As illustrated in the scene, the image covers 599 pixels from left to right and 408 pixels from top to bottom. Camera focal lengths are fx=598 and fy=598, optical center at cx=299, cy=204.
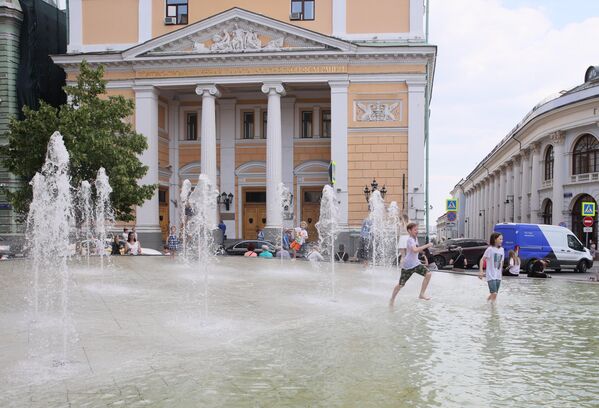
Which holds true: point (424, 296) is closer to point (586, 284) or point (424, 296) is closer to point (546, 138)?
point (586, 284)

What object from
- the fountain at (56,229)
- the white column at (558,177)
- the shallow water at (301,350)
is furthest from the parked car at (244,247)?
the white column at (558,177)

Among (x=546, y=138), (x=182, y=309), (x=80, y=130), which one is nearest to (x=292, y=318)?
(x=182, y=309)

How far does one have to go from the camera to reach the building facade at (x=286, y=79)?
33.3 metres

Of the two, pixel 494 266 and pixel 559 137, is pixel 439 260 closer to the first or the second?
pixel 494 266

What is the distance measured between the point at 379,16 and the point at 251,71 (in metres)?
7.99

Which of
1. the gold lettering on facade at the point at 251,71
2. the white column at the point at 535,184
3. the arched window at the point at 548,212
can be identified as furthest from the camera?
the white column at the point at 535,184

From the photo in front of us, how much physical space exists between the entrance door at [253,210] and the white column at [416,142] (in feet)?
31.7

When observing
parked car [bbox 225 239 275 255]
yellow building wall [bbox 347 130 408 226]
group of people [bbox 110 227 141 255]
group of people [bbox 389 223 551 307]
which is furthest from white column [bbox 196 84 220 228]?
group of people [bbox 389 223 551 307]

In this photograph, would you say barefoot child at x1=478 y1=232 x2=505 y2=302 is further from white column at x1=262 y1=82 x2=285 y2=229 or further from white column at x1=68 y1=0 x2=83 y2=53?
white column at x1=68 y1=0 x2=83 y2=53

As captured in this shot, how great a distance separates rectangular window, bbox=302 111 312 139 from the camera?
3756cm

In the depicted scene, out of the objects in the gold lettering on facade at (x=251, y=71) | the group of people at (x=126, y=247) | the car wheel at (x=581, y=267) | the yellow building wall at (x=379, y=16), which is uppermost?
the yellow building wall at (x=379, y=16)

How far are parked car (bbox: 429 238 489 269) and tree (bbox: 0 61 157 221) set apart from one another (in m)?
13.8

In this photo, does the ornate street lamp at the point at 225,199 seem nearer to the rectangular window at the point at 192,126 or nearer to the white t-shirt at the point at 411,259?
the rectangular window at the point at 192,126

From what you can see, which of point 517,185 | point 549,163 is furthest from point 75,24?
point 517,185
